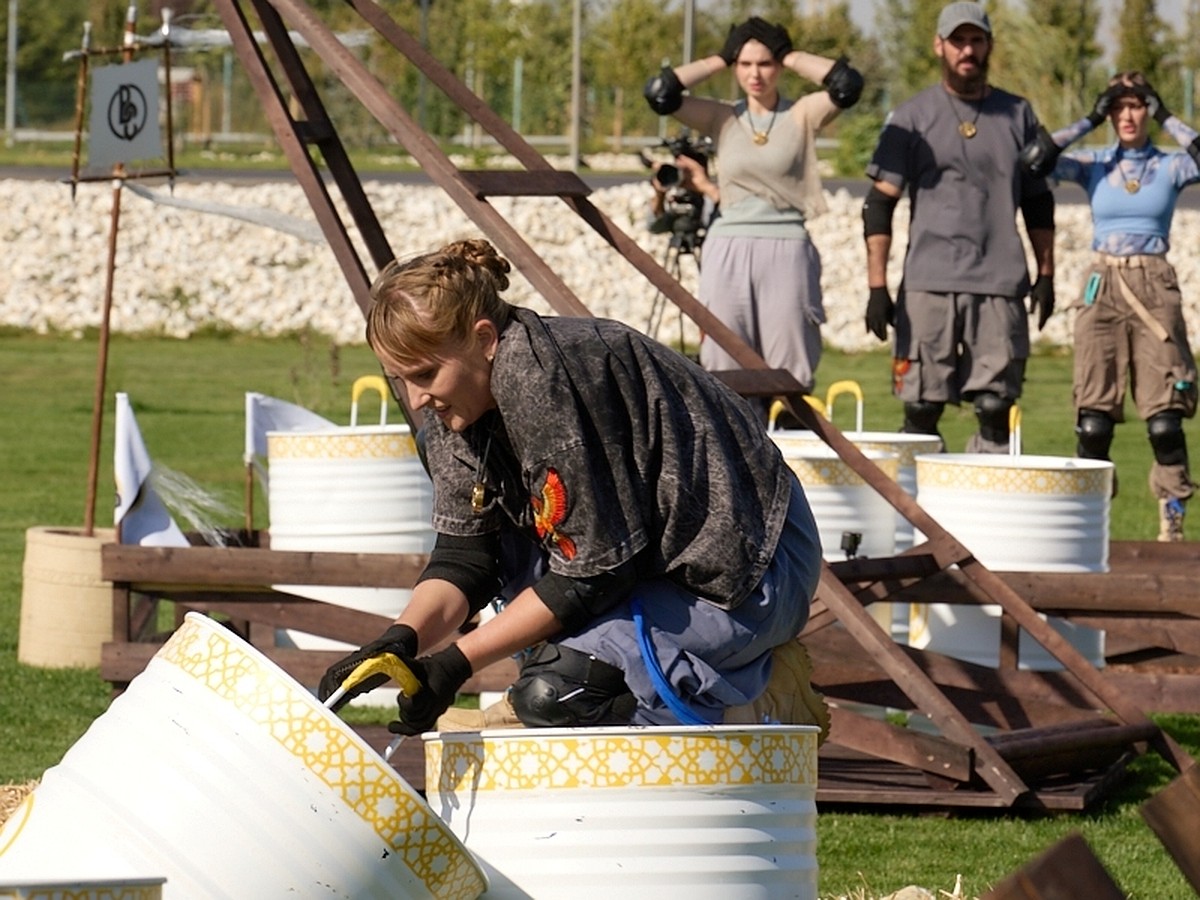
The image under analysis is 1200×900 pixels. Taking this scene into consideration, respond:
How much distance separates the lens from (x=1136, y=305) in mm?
8961

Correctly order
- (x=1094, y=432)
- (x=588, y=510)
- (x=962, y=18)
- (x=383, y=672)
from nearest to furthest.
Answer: (x=383, y=672) → (x=588, y=510) → (x=962, y=18) → (x=1094, y=432)

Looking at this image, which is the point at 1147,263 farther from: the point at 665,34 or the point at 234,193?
the point at 665,34

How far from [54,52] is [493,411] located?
55607 millimetres

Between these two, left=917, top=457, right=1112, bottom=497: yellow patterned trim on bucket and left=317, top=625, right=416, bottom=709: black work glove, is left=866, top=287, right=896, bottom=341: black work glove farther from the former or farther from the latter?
left=317, top=625, right=416, bottom=709: black work glove

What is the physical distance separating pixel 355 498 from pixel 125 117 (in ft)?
6.74

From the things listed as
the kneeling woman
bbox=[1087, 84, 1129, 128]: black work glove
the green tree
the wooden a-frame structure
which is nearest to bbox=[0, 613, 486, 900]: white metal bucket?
the kneeling woman

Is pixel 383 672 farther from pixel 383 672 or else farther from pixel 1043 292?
pixel 1043 292

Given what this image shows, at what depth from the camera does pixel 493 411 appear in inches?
142

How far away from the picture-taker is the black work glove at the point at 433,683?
11.1 feet

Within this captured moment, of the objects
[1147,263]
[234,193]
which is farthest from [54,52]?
[1147,263]

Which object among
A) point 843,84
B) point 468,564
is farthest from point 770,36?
point 468,564

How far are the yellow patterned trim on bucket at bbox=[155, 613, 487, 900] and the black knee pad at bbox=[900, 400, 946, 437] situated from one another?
5377 mm

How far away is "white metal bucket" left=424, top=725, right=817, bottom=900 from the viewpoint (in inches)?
127

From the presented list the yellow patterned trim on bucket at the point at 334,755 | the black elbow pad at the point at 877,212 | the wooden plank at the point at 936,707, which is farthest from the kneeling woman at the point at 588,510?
the black elbow pad at the point at 877,212
